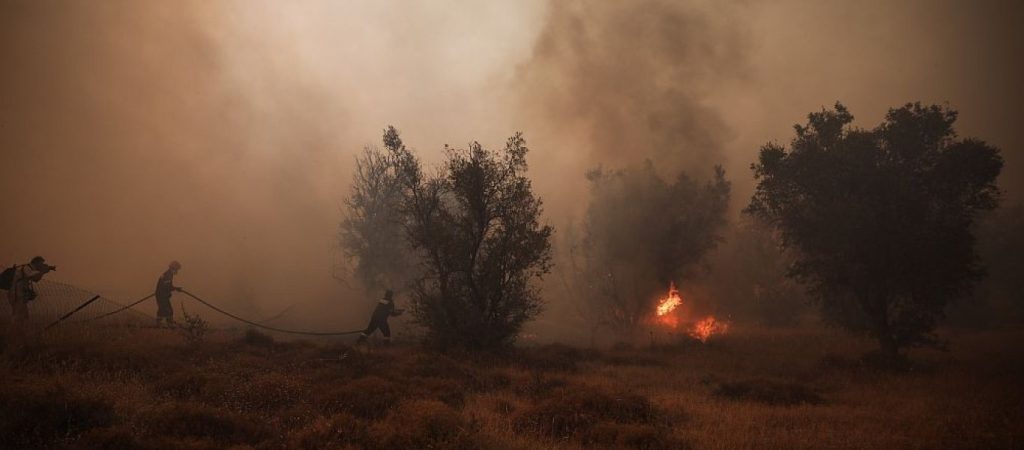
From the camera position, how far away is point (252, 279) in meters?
61.3

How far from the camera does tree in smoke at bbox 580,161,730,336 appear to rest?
35.6m

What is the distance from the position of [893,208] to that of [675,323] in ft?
71.6

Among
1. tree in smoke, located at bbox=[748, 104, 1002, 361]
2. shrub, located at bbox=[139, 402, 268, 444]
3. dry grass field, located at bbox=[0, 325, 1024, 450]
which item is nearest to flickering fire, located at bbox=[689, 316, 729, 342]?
tree in smoke, located at bbox=[748, 104, 1002, 361]

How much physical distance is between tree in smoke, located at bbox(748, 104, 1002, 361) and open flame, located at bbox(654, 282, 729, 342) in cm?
1195

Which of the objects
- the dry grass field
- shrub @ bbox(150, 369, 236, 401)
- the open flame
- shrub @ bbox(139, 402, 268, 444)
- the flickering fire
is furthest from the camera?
the open flame

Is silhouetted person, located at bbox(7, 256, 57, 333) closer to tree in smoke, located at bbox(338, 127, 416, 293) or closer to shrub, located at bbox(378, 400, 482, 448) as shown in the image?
shrub, located at bbox(378, 400, 482, 448)

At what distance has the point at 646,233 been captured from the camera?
3672cm

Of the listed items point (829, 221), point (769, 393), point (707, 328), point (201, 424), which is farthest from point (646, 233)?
point (201, 424)

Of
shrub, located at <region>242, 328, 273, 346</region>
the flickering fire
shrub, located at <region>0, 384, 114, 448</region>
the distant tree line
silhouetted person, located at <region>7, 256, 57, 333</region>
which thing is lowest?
shrub, located at <region>0, 384, 114, 448</region>

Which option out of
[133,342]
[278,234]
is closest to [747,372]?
[133,342]

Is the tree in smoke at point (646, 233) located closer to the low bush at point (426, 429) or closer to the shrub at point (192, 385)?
the low bush at point (426, 429)

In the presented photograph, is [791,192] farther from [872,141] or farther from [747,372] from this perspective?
[747,372]

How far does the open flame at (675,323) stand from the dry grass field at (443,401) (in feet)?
46.2

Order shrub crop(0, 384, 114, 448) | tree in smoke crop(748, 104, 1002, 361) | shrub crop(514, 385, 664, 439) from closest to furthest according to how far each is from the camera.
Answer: shrub crop(0, 384, 114, 448), shrub crop(514, 385, 664, 439), tree in smoke crop(748, 104, 1002, 361)
